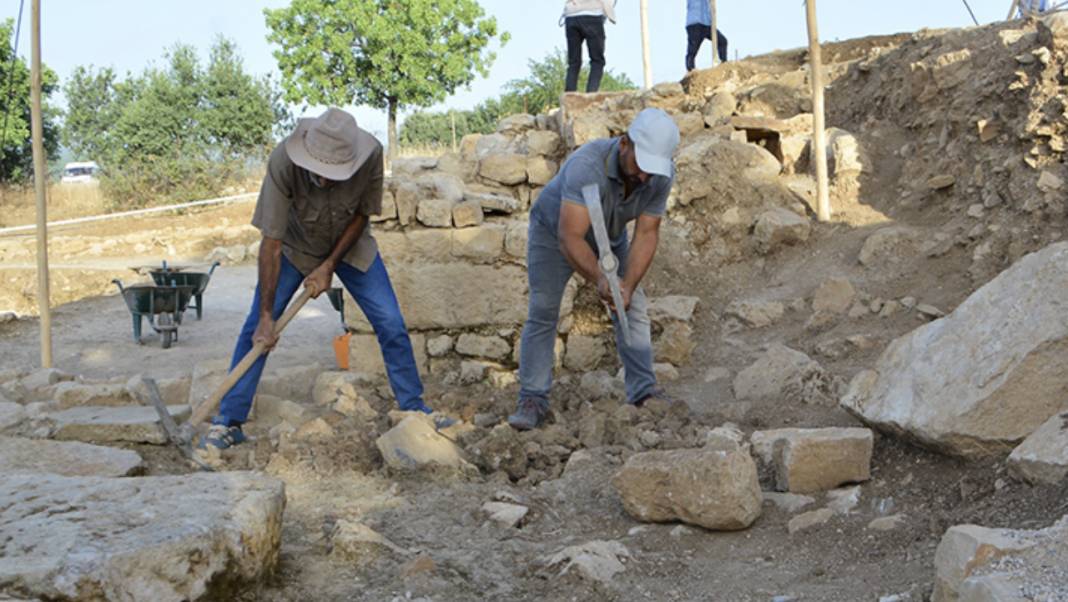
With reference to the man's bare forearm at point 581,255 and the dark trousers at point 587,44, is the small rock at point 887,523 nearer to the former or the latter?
the man's bare forearm at point 581,255

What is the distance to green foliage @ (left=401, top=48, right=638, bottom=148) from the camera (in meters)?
24.7

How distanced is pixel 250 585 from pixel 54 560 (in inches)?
21.5

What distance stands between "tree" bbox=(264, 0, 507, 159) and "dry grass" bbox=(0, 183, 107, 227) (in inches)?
214

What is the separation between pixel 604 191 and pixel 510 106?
79.5 ft

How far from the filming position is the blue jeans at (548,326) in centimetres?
480

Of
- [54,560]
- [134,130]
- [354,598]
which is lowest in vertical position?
[354,598]

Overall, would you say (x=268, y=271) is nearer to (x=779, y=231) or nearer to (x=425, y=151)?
(x=779, y=231)

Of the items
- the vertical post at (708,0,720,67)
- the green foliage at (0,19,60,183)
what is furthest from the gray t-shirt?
the green foliage at (0,19,60,183)

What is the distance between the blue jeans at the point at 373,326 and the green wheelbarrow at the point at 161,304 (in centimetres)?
402

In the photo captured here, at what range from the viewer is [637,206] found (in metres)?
4.59

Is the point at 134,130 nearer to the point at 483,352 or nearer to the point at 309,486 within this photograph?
the point at 483,352

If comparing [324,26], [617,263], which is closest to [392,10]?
[324,26]

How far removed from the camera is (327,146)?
4344mm

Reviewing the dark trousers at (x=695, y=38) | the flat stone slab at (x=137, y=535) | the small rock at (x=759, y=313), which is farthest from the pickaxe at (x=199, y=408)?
the dark trousers at (x=695, y=38)
